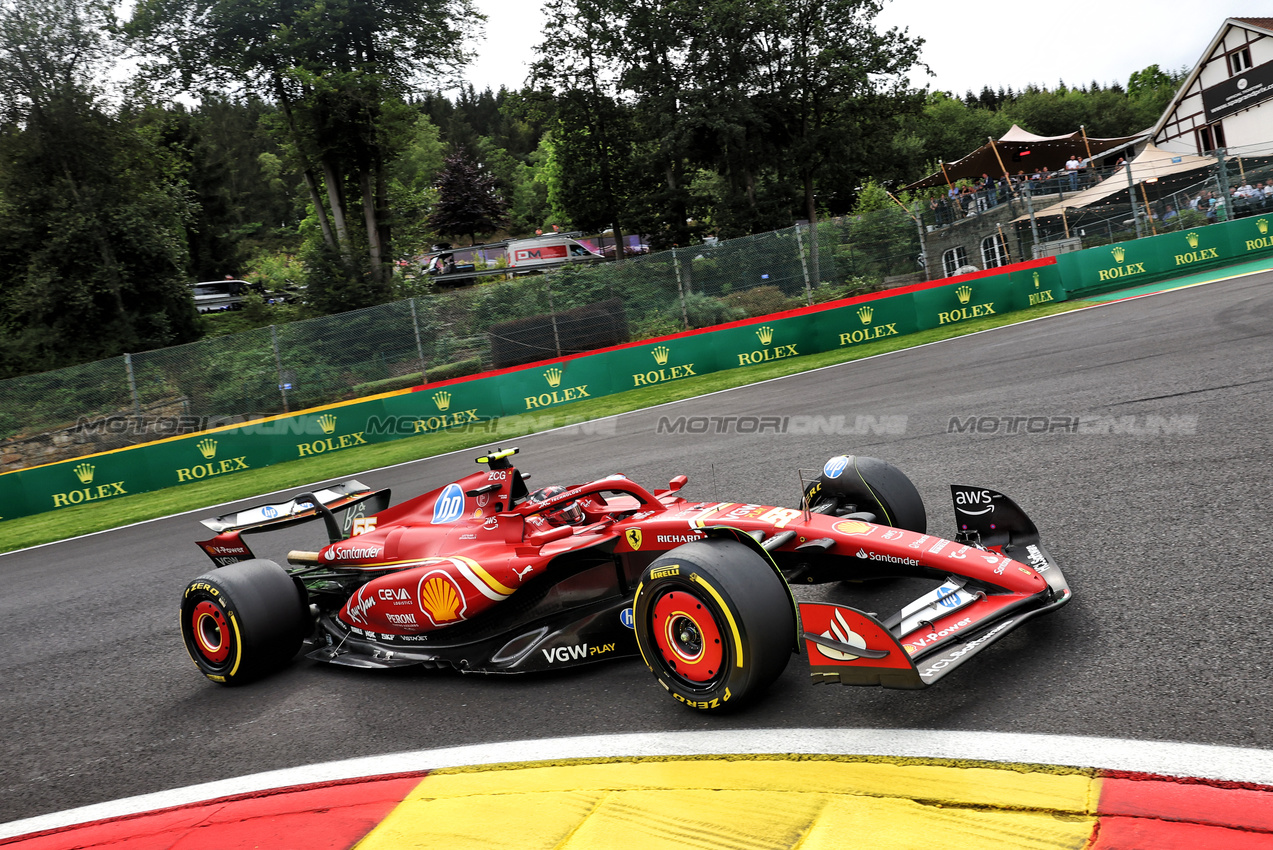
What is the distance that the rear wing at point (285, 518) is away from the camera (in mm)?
5594

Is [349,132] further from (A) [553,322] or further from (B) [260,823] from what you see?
(B) [260,823]

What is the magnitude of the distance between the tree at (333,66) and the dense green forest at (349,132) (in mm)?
67

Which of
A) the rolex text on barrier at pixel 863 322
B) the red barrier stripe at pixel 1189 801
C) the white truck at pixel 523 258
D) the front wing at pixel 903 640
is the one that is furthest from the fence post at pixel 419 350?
the white truck at pixel 523 258

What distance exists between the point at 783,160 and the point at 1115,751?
37.9 metres

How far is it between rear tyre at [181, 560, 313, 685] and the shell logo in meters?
0.94

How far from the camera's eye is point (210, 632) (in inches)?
205

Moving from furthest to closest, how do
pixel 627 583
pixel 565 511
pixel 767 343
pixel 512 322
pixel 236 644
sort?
pixel 512 322 < pixel 767 343 < pixel 236 644 < pixel 565 511 < pixel 627 583

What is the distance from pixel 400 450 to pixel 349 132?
17.9 metres

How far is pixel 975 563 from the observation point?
381 cm

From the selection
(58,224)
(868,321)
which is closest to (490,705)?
(868,321)

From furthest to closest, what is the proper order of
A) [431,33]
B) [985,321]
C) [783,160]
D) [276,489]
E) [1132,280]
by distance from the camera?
[783,160] → [431,33] → [1132,280] → [985,321] → [276,489]

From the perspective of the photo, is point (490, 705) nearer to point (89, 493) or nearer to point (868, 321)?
point (89, 493)

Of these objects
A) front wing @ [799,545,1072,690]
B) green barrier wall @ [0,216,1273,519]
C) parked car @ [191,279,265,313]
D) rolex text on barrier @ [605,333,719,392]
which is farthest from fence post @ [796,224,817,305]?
parked car @ [191,279,265,313]

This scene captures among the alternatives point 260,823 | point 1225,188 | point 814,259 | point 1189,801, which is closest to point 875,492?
point 1189,801
